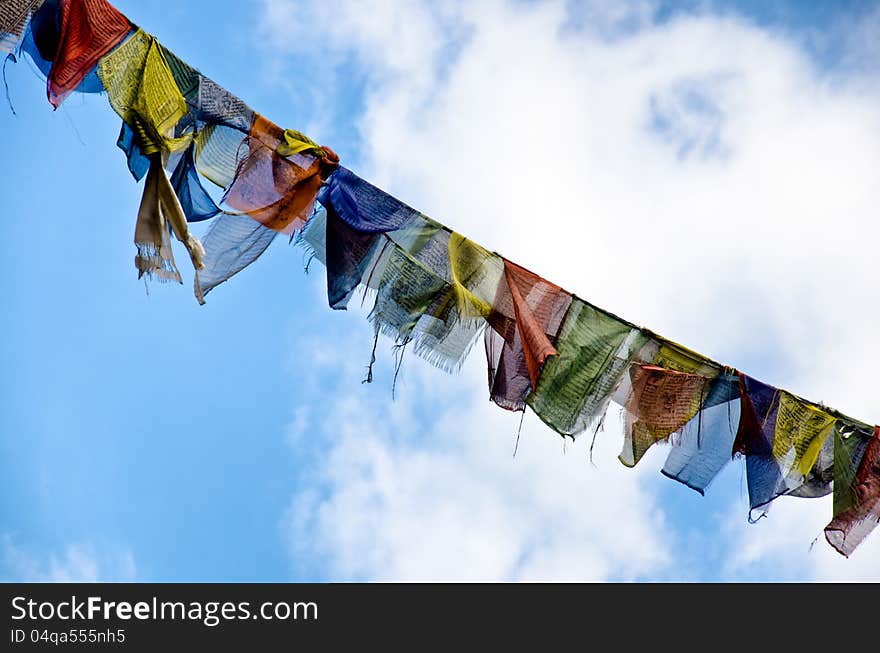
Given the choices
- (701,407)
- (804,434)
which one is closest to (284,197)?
(701,407)

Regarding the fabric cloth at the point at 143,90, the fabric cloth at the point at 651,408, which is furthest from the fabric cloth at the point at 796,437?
the fabric cloth at the point at 143,90

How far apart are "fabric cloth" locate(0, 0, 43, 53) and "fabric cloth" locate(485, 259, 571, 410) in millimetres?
3082

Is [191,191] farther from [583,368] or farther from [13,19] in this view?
[583,368]

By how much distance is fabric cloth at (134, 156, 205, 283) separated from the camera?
6082mm

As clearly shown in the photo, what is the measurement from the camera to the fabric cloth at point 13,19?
5602 mm

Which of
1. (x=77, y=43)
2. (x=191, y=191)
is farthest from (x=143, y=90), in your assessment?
(x=191, y=191)

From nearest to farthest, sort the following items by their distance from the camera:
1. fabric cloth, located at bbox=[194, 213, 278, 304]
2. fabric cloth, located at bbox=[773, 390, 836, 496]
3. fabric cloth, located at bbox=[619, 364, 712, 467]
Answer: fabric cloth, located at bbox=[194, 213, 278, 304] → fabric cloth, located at bbox=[619, 364, 712, 467] → fabric cloth, located at bbox=[773, 390, 836, 496]

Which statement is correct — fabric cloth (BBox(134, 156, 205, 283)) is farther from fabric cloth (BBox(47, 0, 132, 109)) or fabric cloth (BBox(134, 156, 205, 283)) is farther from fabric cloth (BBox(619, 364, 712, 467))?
fabric cloth (BBox(619, 364, 712, 467))

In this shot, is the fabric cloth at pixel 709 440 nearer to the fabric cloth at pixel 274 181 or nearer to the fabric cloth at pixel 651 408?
the fabric cloth at pixel 651 408

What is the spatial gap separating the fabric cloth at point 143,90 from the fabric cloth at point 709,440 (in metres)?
3.79

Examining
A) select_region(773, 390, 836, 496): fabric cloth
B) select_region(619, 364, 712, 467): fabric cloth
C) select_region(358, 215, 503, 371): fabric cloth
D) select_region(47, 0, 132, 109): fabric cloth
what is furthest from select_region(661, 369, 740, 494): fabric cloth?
select_region(47, 0, 132, 109): fabric cloth

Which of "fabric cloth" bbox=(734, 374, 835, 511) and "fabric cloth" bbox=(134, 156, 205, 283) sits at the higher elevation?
"fabric cloth" bbox=(134, 156, 205, 283)

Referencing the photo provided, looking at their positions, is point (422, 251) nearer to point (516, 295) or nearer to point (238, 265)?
point (516, 295)

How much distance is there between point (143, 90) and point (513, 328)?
263 centimetres
